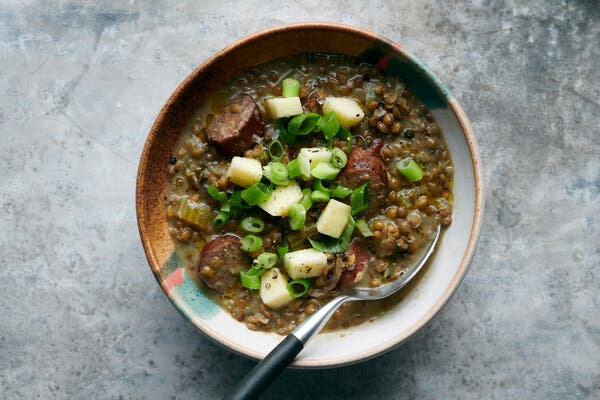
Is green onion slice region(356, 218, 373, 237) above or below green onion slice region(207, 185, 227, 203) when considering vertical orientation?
below

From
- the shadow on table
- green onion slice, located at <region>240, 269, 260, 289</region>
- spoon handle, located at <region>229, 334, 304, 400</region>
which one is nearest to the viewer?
spoon handle, located at <region>229, 334, 304, 400</region>

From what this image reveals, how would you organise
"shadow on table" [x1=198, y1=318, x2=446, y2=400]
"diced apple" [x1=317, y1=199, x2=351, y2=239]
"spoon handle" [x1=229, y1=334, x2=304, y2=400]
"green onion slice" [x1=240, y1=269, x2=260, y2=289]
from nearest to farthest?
"spoon handle" [x1=229, y1=334, x2=304, y2=400], "diced apple" [x1=317, y1=199, x2=351, y2=239], "green onion slice" [x1=240, y1=269, x2=260, y2=289], "shadow on table" [x1=198, y1=318, x2=446, y2=400]

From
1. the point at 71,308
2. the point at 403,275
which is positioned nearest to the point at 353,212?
the point at 403,275

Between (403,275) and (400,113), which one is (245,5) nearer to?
(400,113)

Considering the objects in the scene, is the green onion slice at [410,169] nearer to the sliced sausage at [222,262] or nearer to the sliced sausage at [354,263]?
the sliced sausage at [354,263]

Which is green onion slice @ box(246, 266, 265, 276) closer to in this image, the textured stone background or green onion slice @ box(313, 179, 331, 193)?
green onion slice @ box(313, 179, 331, 193)

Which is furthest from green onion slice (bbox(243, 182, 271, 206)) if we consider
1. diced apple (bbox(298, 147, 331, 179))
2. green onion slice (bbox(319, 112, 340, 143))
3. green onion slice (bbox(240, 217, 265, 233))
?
green onion slice (bbox(319, 112, 340, 143))
